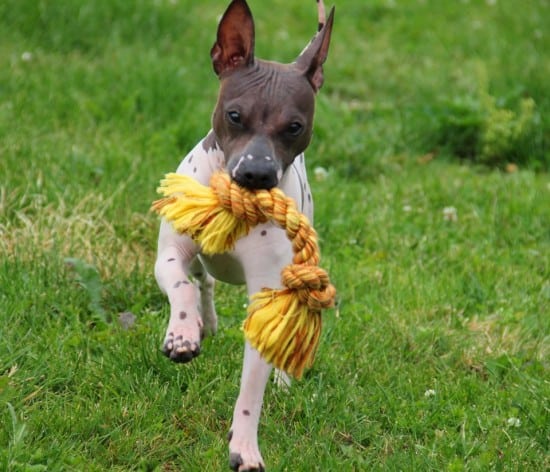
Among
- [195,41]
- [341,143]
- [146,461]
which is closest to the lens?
[146,461]

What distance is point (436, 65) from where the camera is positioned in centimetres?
779

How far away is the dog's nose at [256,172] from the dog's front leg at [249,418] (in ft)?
1.56

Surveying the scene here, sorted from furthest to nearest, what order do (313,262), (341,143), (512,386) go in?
(341,143) → (512,386) → (313,262)

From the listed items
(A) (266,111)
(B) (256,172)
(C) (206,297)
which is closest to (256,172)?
(B) (256,172)

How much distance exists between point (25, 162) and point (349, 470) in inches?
99.6

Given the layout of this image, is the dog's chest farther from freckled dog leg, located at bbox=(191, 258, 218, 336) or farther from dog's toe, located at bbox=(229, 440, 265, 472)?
dog's toe, located at bbox=(229, 440, 265, 472)

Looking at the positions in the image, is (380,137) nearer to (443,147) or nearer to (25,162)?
(443,147)

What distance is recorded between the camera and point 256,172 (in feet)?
9.37

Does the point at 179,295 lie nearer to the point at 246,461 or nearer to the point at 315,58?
the point at 246,461

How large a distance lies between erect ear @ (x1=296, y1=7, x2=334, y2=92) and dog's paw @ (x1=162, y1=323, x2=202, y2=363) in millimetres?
816

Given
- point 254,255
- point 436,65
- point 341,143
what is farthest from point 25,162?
point 436,65

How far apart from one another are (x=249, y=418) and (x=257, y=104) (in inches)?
34.6

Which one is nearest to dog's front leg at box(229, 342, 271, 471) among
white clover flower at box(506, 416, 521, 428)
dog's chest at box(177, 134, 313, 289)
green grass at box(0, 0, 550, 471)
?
dog's chest at box(177, 134, 313, 289)

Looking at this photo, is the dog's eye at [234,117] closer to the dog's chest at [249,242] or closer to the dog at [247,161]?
the dog at [247,161]
